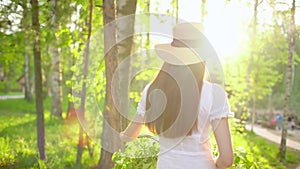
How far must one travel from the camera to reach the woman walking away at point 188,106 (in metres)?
2.20

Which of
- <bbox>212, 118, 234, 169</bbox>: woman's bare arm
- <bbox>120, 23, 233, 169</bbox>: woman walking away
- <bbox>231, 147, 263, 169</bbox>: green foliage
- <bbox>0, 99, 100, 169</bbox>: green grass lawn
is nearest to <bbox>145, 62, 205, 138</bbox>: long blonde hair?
<bbox>120, 23, 233, 169</bbox>: woman walking away

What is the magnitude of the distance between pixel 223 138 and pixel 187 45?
601mm

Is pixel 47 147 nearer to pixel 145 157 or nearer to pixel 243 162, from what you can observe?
pixel 145 157

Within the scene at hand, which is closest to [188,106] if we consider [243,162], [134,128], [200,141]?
[200,141]

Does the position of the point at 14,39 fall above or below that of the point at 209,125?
above

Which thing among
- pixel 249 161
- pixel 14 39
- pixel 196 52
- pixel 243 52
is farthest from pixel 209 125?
pixel 243 52

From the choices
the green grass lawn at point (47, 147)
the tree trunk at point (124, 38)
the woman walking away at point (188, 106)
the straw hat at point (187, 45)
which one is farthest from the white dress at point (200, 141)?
the tree trunk at point (124, 38)

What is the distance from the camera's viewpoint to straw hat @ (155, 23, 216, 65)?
226 centimetres

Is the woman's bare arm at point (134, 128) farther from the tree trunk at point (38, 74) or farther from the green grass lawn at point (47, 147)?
the tree trunk at point (38, 74)

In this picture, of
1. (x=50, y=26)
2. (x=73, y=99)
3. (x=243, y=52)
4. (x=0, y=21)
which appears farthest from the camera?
(x=243, y=52)

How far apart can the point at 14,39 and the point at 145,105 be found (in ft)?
14.4

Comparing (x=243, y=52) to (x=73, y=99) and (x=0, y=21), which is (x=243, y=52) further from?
(x=0, y=21)

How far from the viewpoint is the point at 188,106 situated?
224 centimetres

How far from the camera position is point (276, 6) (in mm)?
12297
